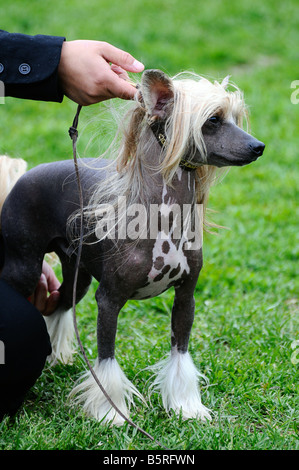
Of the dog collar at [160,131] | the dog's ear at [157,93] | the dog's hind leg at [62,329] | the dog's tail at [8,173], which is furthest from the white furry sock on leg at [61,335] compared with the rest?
the dog's ear at [157,93]

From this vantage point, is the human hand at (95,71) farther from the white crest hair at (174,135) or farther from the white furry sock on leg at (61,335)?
the white furry sock on leg at (61,335)

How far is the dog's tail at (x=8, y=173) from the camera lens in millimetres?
2748

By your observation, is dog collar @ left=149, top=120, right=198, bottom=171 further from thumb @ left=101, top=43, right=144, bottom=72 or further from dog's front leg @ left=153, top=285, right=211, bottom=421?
dog's front leg @ left=153, top=285, right=211, bottom=421

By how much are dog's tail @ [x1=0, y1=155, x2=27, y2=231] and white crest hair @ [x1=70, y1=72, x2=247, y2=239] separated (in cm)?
58

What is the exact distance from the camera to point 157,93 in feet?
6.75

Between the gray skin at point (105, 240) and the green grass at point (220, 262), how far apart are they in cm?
33

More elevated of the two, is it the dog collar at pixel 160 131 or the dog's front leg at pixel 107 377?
the dog collar at pixel 160 131

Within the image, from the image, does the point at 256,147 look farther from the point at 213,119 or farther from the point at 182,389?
the point at 182,389

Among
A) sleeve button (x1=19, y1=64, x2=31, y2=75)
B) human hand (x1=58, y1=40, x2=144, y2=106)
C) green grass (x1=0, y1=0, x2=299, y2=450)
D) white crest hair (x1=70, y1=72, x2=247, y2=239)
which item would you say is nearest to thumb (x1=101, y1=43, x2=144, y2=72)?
human hand (x1=58, y1=40, x2=144, y2=106)

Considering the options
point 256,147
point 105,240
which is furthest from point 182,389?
point 256,147

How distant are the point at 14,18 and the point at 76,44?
6429 mm

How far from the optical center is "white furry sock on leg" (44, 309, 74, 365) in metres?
2.94
